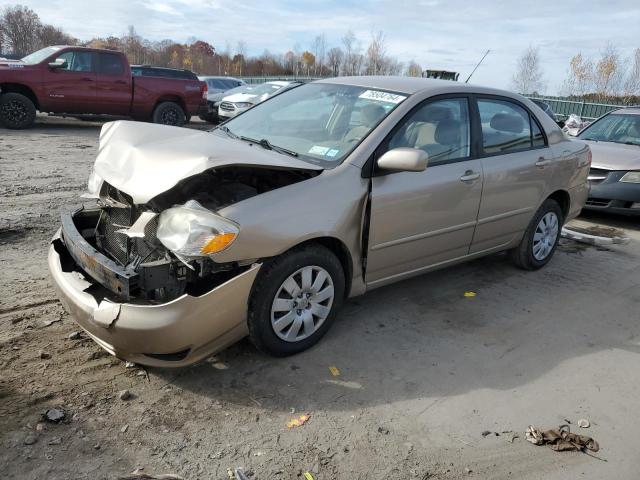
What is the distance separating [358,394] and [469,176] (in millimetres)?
1984

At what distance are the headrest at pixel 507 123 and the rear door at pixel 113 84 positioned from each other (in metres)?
11.0

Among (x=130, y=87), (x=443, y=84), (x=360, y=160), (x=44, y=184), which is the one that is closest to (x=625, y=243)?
(x=443, y=84)

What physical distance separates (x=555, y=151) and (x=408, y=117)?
210 centimetres

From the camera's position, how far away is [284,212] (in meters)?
3.16

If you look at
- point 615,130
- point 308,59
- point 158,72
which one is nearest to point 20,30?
point 308,59

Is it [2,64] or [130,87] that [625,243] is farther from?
[2,64]

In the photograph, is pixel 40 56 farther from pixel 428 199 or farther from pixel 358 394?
pixel 358 394

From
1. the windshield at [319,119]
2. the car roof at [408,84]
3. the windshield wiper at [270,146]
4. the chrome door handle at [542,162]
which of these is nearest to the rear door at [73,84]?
the windshield at [319,119]

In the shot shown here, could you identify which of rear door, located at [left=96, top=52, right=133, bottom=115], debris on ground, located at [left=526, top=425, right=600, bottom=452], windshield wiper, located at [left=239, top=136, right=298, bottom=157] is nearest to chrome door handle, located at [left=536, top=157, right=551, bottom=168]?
windshield wiper, located at [left=239, top=136, right=298, bottom=157]

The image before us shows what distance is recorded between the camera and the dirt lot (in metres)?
2.63

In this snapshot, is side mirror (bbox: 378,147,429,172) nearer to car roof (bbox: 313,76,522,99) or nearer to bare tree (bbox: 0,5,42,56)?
car roof (bbox: 313,76,522,99)

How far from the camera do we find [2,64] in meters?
11.9

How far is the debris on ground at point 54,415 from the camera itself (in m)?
2.74

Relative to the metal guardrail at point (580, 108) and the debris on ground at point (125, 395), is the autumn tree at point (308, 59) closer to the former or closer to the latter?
the metal guardrail at point (580, 108)
